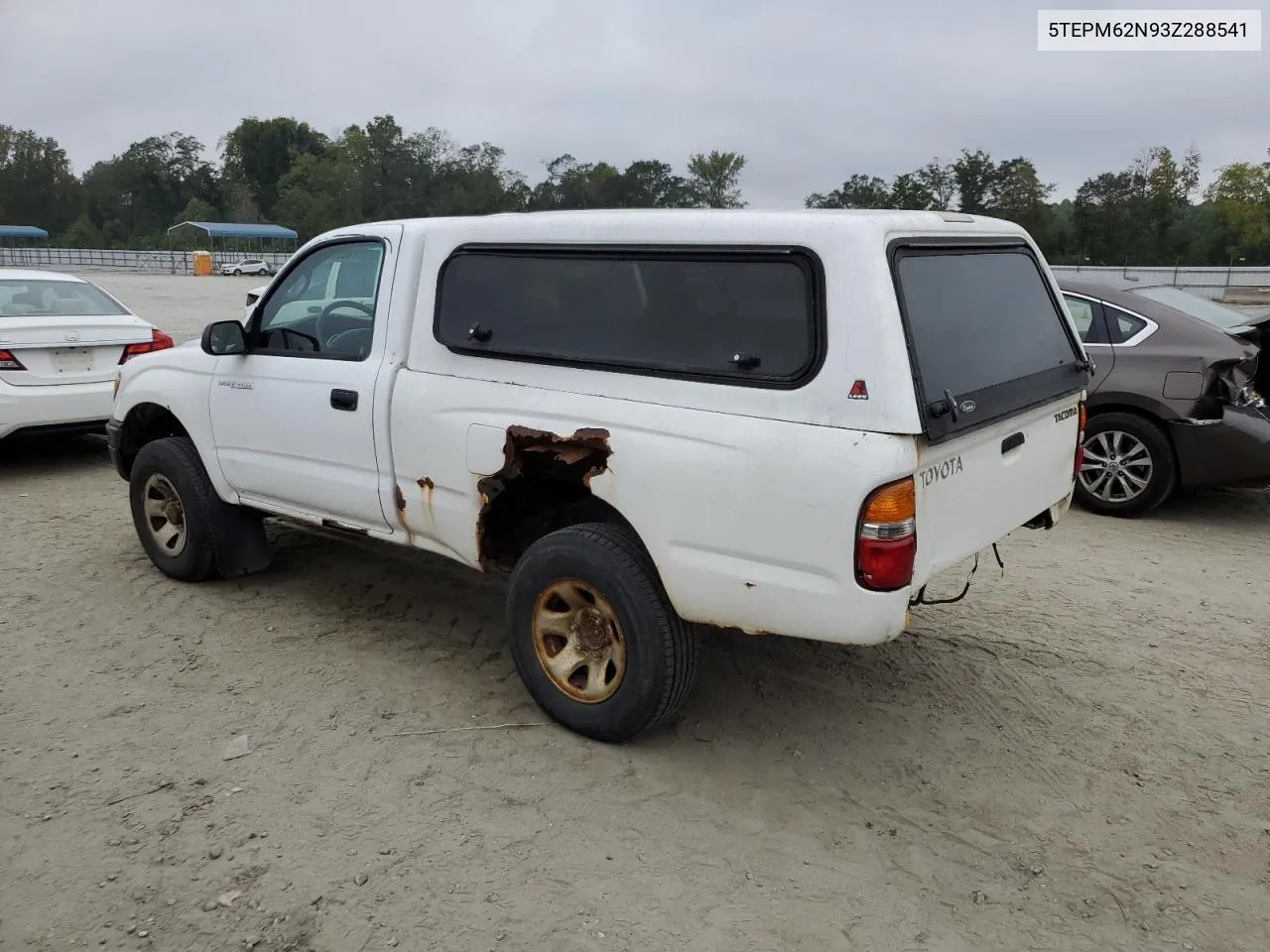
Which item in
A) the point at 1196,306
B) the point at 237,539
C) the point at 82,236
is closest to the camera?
the point at 237,539

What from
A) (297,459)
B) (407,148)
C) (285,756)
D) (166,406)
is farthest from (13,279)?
(407,148)

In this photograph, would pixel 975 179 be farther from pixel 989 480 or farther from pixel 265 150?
pixel 265 150

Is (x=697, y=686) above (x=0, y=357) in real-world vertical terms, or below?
below

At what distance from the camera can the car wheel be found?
642 centimetres

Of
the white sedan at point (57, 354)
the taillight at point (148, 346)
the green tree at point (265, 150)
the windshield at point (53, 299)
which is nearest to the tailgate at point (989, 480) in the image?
the white sedan at point (57, 354)

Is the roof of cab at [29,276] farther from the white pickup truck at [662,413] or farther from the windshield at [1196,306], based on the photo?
the windshield at [1196,306]

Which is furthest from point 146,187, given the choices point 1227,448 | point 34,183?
point 1227,448

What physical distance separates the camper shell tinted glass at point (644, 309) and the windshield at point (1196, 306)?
16.0ft

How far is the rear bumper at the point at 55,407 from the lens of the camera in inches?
279

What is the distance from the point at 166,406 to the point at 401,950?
11.1 feet

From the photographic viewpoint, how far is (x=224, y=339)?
451 cm

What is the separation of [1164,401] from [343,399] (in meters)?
5.16

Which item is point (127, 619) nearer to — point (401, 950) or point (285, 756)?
point (285, 756)

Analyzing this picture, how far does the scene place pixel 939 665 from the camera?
4.32 metres
